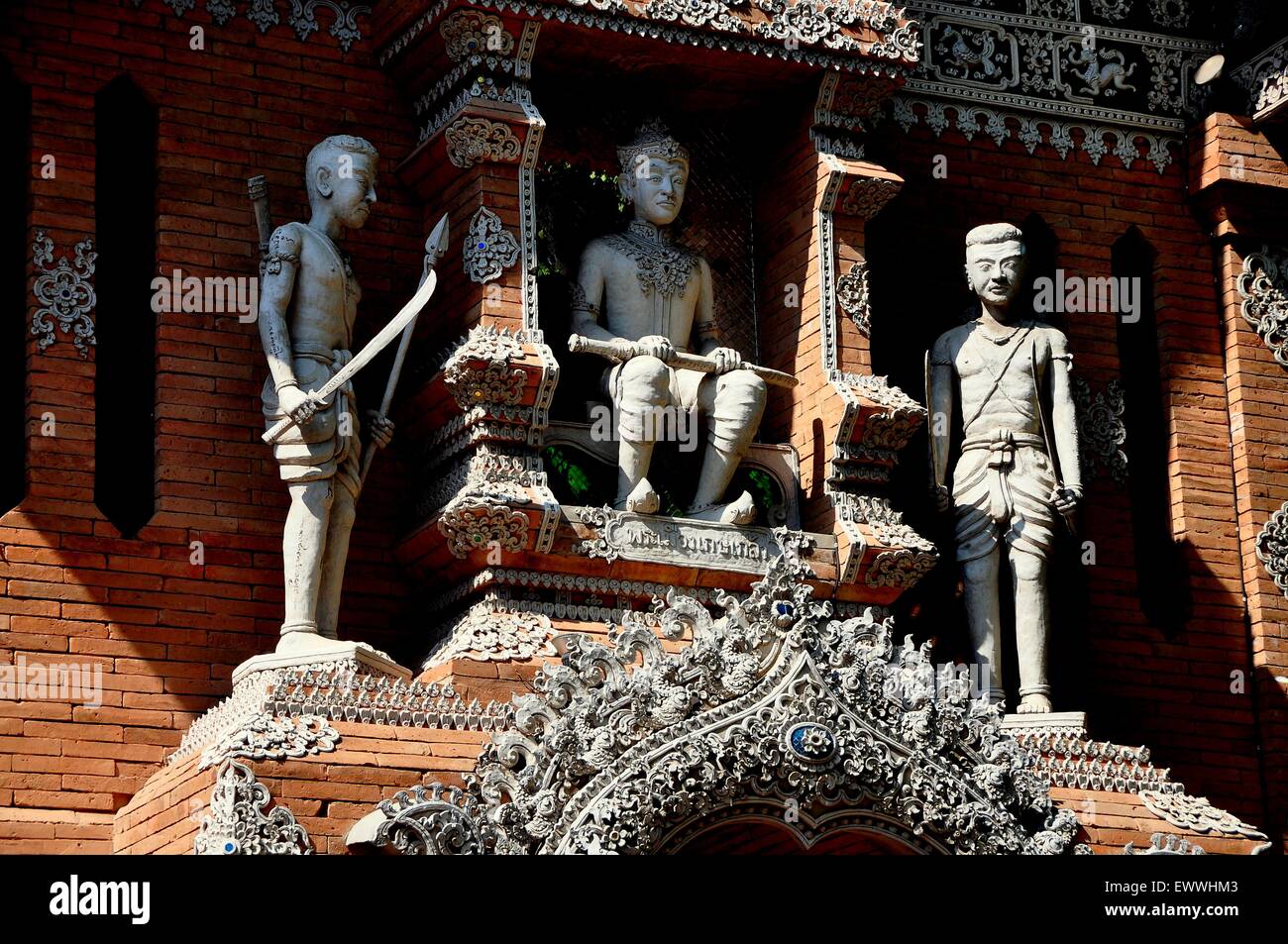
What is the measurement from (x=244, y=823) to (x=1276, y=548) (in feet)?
23.1

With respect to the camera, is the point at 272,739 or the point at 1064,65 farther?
the point at 1064,65

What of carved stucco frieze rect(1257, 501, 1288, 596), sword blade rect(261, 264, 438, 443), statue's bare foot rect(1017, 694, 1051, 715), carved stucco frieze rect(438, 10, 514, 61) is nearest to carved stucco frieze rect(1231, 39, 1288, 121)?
carved stucco frieze rect(1257, 501, 1288, 596)

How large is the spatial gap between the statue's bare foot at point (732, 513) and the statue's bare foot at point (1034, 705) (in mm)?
1784

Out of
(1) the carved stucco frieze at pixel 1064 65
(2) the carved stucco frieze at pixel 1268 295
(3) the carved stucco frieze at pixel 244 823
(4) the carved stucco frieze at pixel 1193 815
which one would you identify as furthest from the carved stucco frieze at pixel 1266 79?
(3) the carved stucco frieze at pixel 244 823

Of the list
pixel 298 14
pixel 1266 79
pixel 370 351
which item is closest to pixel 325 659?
pixel 370 351

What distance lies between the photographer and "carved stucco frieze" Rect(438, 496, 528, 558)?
610 inches

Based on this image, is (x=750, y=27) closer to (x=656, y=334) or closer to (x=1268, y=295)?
(x=656, y=334)

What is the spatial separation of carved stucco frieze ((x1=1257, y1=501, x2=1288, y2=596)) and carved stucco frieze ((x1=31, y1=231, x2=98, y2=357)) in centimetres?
681

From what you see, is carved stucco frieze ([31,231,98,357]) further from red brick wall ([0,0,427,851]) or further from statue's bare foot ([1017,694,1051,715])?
statue's bare foot ([1017,694,1051,715])

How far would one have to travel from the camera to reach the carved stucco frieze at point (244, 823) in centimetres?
1362

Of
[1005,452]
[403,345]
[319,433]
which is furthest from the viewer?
[1005,452]

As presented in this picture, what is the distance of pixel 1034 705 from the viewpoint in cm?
1655

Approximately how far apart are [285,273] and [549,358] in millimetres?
1395
